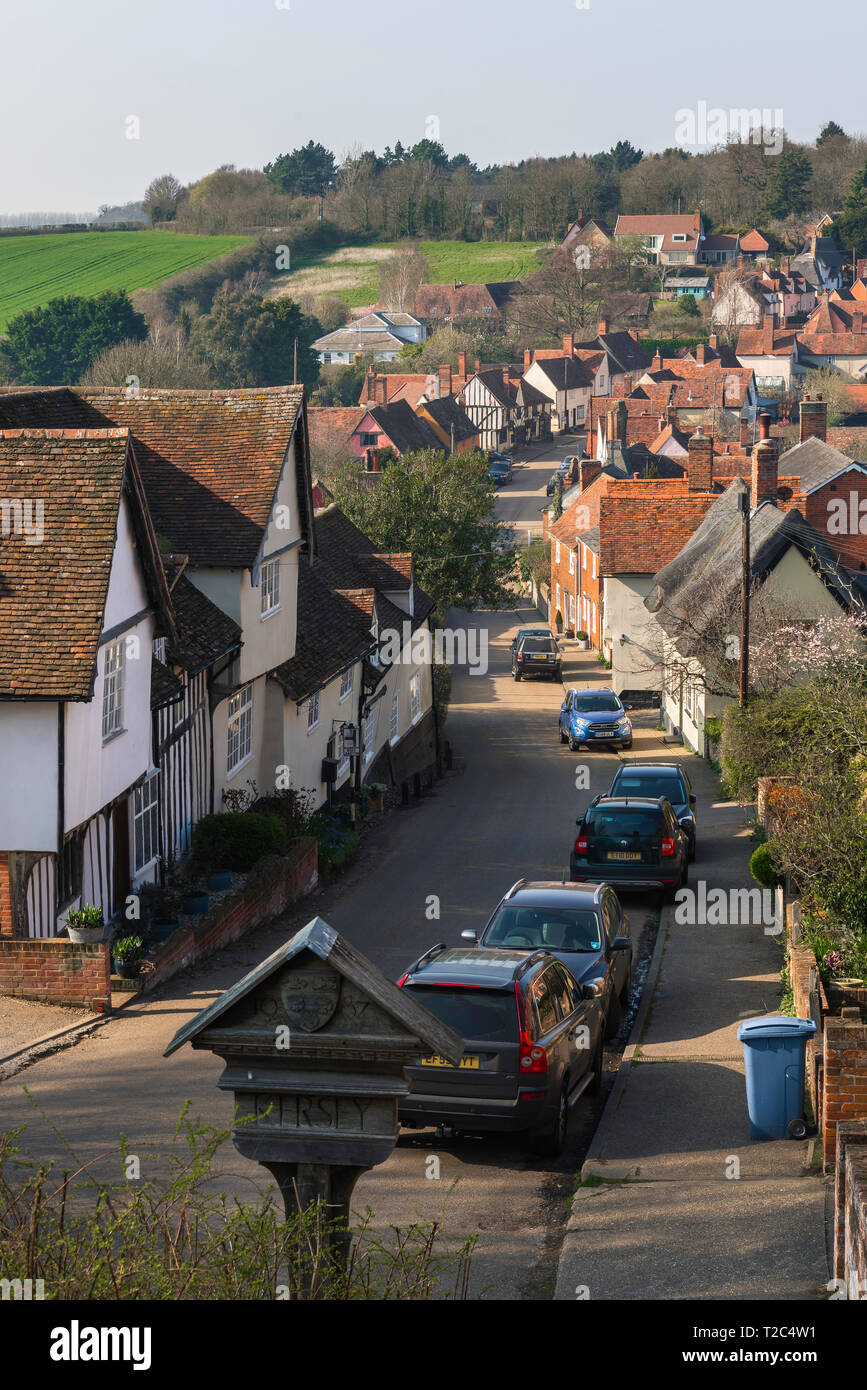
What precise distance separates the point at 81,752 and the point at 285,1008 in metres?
12.2

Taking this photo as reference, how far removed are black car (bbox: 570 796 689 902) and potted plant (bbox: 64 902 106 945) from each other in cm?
866

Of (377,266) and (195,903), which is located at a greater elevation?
(377,266)

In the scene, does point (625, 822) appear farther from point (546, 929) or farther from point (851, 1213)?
point (851, 1213)

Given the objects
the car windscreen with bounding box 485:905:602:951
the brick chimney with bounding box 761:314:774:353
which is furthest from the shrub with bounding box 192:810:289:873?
the brick chimney with bounding box 761:314:774:353

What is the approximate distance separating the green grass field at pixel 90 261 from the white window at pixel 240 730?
10549cm

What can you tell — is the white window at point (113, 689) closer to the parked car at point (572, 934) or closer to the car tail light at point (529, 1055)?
the parked car at point (572, 934)

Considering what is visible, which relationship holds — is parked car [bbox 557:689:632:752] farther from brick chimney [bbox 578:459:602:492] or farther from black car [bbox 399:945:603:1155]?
brick chimney [bbox 578:459:602:492]

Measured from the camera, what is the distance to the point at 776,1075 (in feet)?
42.2

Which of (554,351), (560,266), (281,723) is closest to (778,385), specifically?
(554,351)

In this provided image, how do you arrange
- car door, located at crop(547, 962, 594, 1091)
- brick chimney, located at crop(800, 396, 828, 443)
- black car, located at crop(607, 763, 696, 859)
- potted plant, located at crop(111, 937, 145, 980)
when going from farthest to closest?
brick chimney, located at crop(800, 396, 828, 443)
black car, located at crop(607, 763, 696, 859)
potted plant, located at crop(111, 937, 145, 980)
car door, located at crop(547, 962, 594, 1091)

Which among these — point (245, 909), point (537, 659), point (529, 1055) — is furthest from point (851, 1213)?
point (537, 659)

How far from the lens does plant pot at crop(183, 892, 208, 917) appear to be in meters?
20.7

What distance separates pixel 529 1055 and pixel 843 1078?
2.52 m

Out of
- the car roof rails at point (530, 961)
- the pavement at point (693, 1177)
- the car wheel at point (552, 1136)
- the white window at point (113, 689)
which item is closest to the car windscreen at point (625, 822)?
the pavement at point (693, 1177)
